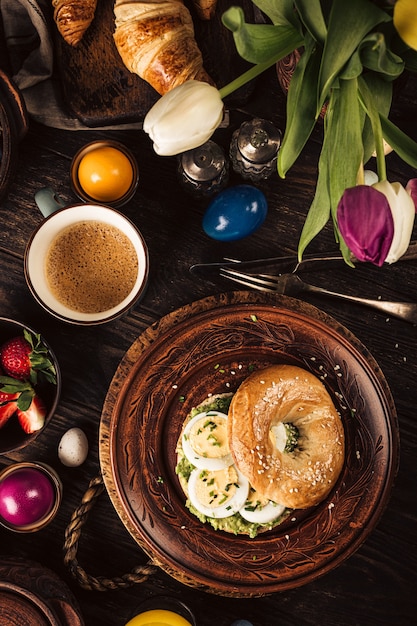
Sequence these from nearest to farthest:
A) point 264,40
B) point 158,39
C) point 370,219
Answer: point 370,219 → point 264,40 → point 158,39

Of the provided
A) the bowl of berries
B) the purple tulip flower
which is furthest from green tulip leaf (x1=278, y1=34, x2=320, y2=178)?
the bowl of berries

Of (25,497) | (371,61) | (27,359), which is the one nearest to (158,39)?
(371,61)

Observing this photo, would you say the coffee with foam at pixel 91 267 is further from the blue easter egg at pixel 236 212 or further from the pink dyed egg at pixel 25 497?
the pink dyed egg at pixel 25 497

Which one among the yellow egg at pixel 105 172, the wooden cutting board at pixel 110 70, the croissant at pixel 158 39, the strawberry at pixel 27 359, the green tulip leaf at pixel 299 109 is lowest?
the strawberry at pixel 27 359

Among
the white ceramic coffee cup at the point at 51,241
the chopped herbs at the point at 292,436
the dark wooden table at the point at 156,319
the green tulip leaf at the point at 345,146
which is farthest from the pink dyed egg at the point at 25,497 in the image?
the green tulip leaf at the point at 345,146

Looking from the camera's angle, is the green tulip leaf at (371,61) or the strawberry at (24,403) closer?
the green tulip leaf at (371,61)

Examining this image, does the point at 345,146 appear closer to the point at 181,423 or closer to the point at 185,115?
the point at 185,115

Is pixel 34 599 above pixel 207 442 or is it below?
below
